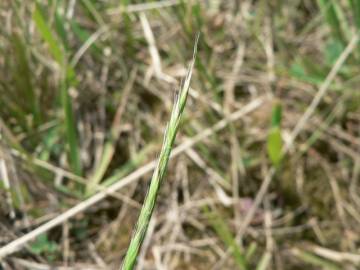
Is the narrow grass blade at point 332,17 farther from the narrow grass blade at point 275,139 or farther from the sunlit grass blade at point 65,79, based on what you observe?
the sunlit grass blade at point 65,79

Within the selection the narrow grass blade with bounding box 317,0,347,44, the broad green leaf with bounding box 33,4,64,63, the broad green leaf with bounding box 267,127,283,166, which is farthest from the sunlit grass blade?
the narrow grass blade with bounding box 317,0,347,44

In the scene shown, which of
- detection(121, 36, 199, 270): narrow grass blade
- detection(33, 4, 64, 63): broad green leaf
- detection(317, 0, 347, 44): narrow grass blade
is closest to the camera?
detection(121, 36, 199, 270): narrow grass blade

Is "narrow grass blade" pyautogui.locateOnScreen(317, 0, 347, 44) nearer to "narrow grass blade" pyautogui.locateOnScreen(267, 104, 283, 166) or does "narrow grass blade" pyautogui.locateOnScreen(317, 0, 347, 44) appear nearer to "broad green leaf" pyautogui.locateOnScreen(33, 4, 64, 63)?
"narrow grass blade" pyautogui.locateOnScreen(267, 104, 283, 166)

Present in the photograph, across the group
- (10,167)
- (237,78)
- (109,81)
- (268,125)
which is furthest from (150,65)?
(10,167)

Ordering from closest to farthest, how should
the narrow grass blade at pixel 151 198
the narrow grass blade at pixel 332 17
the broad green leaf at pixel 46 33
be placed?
1. the narrow grass blade at pixel 151 198
2. the broad green leaf at pixel 46 33
3. the narrow grass blade at pixel 332 17

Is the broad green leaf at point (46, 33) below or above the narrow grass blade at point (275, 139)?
above

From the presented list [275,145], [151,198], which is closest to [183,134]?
[275,145]

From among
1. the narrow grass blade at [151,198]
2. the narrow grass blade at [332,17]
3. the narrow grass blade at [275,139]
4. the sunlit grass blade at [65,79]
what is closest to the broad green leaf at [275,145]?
the narrow grass blade at [275,139]

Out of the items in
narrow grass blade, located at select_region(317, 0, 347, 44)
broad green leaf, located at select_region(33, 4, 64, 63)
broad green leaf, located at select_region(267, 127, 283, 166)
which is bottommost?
broad green leaf, located at select_region(267, 127, 283, 166)

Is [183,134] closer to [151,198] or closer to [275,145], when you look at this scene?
[275,145]
